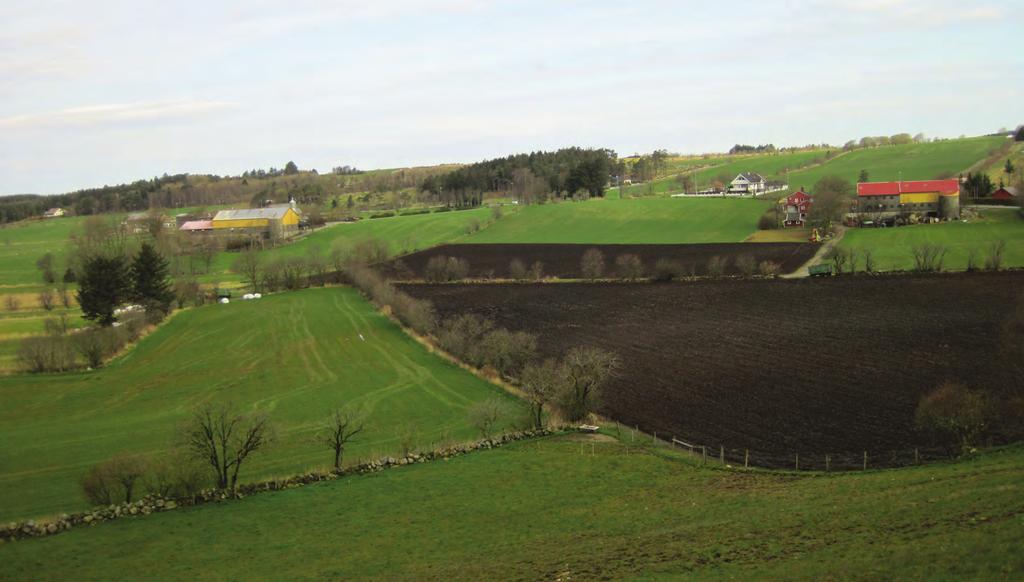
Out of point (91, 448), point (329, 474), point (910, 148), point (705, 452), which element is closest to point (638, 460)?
point (705, 452)

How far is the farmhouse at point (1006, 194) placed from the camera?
309 ft

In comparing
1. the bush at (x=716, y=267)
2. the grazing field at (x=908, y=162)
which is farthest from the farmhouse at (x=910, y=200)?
the grazing field at (x=908, y=162)

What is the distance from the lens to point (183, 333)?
65562 millimetres

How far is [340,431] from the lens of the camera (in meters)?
31.5

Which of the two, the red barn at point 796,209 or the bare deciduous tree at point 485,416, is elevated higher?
the red barn at point 796,209

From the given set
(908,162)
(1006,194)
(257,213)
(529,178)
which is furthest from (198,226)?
Result: (908,162)

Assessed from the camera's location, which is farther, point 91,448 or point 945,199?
point 945,199

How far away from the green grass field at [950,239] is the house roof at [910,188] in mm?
5202


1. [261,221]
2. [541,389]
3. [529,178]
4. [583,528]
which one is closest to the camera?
[583,528]

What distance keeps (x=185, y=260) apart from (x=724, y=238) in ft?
232

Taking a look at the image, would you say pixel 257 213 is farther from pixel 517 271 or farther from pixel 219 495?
pixel 219 495

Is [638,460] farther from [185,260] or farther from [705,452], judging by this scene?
[185,260]

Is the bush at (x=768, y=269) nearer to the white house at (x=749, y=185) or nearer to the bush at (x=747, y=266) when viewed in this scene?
the bush at (x=747, y=266)

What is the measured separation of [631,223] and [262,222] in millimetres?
57968
